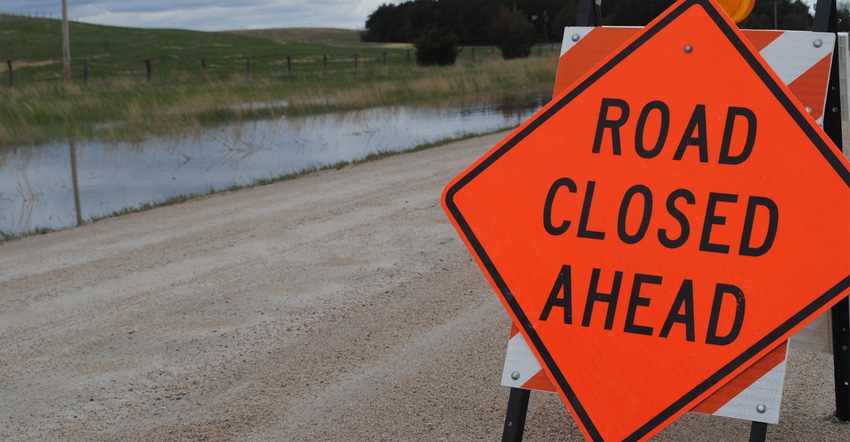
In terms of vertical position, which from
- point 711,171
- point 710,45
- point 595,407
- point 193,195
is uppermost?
point 710,45

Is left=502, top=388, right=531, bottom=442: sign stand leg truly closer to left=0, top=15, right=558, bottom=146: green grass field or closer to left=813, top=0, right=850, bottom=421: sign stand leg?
left=813, top=0, right=850, bottom=421: sign stand leg

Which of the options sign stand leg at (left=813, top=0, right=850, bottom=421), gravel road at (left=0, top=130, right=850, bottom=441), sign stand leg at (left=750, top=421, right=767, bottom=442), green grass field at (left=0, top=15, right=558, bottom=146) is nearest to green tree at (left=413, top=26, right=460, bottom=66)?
green grass field at (left=0, top=15, right=558, bottom=146)

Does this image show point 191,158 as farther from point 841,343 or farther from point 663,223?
point 663,223

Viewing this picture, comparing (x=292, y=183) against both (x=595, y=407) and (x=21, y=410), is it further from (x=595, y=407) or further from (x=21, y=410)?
(x=595, y=407)

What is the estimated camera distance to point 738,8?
2818 mm

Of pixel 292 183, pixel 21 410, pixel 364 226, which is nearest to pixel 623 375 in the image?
pixel 21 410

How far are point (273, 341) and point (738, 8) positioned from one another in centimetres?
308

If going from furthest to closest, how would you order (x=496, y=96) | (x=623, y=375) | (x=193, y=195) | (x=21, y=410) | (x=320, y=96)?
(x=496, y=96), (x=320, y=96), (x=193, y=195), (x=21, y=410), (x=623, y=375)

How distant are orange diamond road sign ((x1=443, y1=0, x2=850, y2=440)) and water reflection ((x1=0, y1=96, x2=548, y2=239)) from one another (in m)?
7.84

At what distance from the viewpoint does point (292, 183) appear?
→ 11.3 meters

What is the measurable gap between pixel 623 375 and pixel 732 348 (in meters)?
0.30

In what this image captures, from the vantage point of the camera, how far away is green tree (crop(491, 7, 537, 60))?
179 feet

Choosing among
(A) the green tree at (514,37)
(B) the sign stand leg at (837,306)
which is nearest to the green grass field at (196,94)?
(A) the green tree at (514,37)

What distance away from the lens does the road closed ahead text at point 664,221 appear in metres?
2.47
